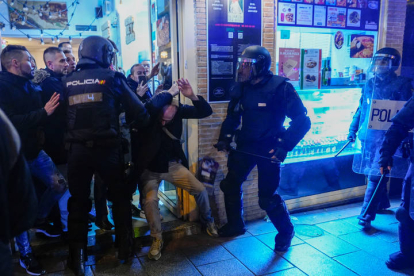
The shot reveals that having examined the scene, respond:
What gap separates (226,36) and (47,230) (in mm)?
3028

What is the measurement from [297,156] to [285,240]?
5.17 feet

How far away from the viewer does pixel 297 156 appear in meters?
5.03

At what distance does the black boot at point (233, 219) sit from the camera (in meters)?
3.99

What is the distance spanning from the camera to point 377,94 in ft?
14.0

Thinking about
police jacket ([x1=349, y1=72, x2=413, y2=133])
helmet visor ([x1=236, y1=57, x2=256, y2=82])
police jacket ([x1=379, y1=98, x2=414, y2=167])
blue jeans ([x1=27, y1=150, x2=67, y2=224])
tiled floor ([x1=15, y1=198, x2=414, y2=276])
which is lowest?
tiled floor ([x1=15, y1=198, x2=414, y2=276])

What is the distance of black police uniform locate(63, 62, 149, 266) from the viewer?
3076 millimetres

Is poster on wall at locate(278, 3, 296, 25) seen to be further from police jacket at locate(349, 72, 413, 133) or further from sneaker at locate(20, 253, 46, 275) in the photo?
sneaker at locate(20, 253, 46, 275)

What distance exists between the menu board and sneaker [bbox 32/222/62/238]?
12.2 feet

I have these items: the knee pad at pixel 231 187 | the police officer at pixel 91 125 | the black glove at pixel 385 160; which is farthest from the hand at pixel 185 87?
the black glove at pixel 385 160

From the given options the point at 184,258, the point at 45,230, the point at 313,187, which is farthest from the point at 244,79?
the point at 45,230

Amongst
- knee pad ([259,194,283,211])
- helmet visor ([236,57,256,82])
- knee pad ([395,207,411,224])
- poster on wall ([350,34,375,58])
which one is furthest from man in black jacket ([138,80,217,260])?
poster on wall ([350,34,375,58])

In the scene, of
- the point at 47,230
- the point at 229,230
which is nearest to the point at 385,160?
the point at 229,230

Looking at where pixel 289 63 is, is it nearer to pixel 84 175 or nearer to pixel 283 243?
pixel 283 243

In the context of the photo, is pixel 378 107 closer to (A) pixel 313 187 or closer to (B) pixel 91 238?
(A) pixel 313 187
